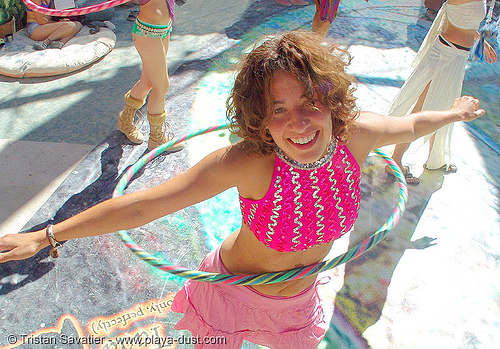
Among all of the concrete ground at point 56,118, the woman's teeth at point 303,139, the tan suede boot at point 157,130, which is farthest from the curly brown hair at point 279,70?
the concrete ground at point 56,118

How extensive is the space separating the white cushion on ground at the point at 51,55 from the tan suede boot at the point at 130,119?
1.77 metres

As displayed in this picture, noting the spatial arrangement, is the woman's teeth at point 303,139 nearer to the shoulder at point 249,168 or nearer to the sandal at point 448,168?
the shoulder at point 249,168

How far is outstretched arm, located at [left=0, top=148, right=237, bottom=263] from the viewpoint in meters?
1.40

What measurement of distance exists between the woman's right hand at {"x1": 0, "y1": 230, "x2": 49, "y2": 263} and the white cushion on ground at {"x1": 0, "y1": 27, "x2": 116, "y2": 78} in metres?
3.98

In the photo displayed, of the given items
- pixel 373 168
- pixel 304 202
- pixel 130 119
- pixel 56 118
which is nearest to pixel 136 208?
pixel 304 202

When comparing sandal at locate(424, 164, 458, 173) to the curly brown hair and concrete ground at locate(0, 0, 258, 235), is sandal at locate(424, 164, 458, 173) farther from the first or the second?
concrete ground at locate(0, 0, 258, 235)

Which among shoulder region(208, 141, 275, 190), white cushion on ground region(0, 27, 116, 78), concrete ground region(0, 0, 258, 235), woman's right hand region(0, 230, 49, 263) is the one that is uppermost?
shoulder region(208, 141, 275, 190)

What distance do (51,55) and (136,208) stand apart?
4386 mm

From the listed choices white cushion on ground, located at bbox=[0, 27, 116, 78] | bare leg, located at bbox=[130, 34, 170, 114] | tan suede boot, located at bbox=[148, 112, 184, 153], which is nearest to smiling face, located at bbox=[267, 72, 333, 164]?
bare leg, located at bbox=[130, 34, 170, 114]

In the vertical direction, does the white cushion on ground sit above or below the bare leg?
below

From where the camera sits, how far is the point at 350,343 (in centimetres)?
238

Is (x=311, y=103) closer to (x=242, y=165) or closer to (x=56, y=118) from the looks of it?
(x=242, y=165)

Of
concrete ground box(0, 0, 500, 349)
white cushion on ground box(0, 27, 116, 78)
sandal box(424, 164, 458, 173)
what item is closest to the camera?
concrete ground box(0, 0, 500, 349)

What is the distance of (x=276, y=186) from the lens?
4.89 feet
